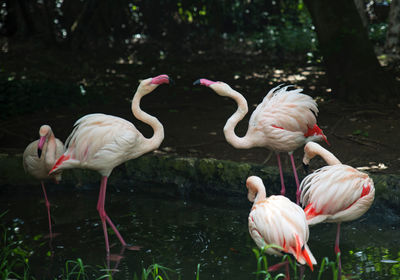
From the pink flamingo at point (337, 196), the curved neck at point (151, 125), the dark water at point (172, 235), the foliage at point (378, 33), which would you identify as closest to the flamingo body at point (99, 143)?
the curved neck at point (151, 125)

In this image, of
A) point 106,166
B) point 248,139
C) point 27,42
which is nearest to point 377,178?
point 248,139

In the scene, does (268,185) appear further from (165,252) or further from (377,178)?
(165,252)

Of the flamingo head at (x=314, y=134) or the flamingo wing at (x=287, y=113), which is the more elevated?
the flamingo wing at (x=287, y=113)

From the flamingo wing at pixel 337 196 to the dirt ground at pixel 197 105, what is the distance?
1.68 meters

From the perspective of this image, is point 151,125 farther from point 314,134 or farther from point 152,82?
point 314,134

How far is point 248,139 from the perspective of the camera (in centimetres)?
522

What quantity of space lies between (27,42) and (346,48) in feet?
24.3

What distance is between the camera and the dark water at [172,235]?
4008 mm

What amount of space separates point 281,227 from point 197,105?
16.7 feet

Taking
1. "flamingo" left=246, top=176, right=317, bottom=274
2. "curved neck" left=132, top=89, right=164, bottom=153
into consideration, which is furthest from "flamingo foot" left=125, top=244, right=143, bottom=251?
"flamingo" left=246, top=176, right=317, bottom=274

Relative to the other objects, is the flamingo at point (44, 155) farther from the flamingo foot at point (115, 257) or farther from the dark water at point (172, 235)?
the flamingo foot at point (115, 257)

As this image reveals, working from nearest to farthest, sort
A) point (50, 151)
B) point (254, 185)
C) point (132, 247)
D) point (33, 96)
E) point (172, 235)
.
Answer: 1. point (254, 185)
2. point (132, 247)
3. point (172, 235)
4. point (50, 151)
5. point (33, 96)

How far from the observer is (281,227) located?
3660 millimetres

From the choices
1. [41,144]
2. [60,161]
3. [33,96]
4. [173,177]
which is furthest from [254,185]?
[33,96]
